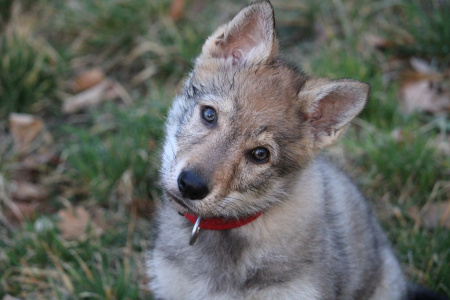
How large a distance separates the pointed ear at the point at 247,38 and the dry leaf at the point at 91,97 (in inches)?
97.6

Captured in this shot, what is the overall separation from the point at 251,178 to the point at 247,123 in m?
0.30

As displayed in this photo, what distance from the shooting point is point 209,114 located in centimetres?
308

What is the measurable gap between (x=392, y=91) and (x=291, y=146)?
2477mm

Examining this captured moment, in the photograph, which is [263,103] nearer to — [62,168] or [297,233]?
[297,233]

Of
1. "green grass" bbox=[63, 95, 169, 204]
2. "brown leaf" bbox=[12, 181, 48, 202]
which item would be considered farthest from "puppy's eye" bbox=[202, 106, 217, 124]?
"brown leaf" bbox=[12, 181, 48, 202]

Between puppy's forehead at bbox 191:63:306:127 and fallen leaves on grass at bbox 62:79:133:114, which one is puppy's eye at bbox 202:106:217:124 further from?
fallen leaves on grass at bbox 62:79:133:114

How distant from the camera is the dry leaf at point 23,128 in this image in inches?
203

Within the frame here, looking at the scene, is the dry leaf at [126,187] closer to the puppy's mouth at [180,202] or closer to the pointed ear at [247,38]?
the pointed ear at [247,38]

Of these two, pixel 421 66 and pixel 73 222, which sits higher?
pixel 421 66

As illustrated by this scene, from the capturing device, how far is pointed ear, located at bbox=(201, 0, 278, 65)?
128 inches

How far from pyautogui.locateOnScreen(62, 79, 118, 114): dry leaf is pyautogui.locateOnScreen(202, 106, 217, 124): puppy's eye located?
280 centimetres

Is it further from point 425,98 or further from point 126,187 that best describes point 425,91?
point 126,187

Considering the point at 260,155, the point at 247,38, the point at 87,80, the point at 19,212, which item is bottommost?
the point at 19,212

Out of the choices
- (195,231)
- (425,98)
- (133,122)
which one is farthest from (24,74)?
(425,98)
